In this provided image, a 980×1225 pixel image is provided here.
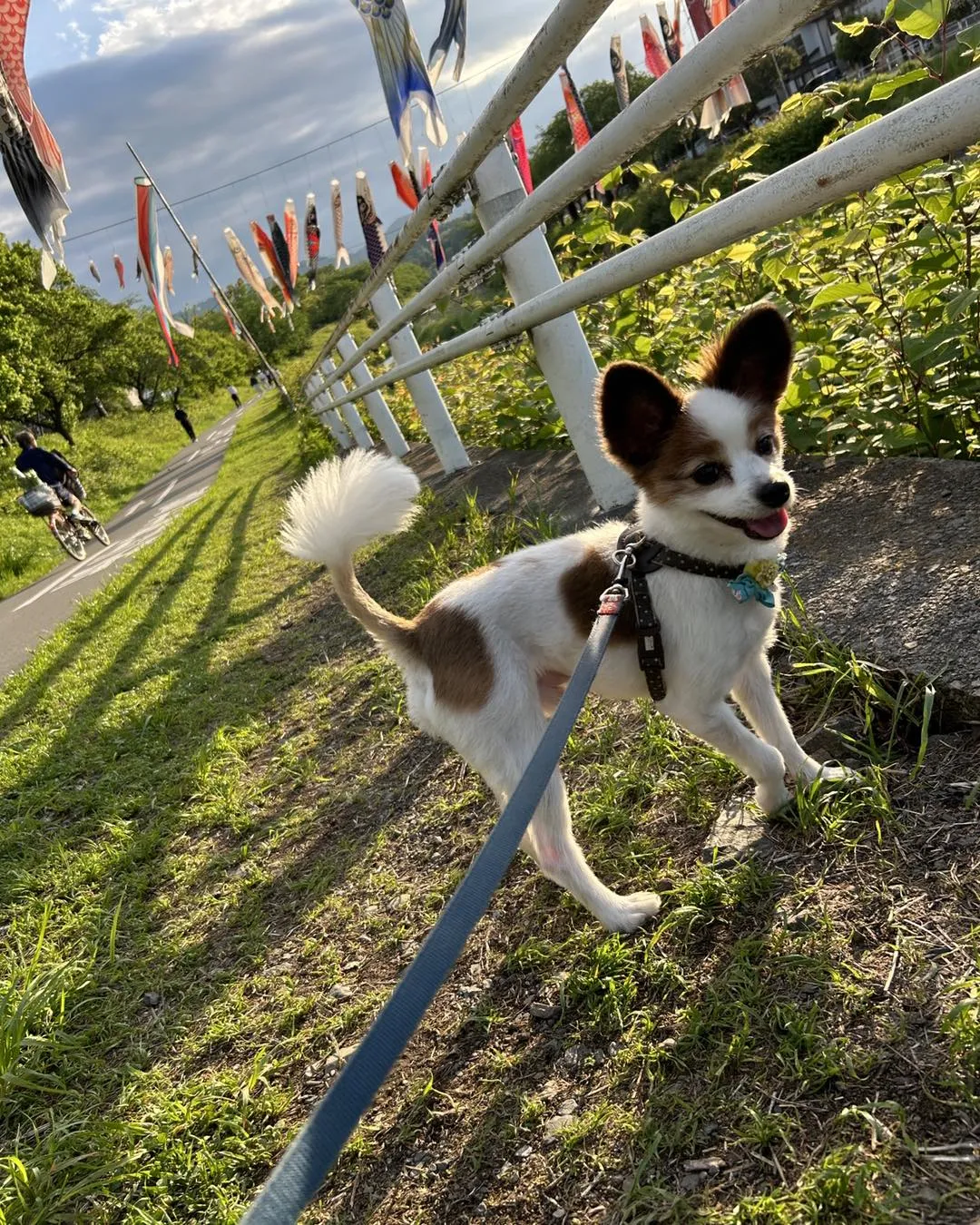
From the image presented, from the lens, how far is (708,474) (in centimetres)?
216

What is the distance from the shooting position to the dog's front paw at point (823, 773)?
200 centimetres

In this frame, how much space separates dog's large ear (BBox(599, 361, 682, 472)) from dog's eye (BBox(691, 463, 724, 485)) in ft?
0.51

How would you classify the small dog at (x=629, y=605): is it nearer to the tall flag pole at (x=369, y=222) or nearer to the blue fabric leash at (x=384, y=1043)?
the blue fabric leash at (x=384, y=1043)

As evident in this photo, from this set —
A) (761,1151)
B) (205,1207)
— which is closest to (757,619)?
(761,1151)

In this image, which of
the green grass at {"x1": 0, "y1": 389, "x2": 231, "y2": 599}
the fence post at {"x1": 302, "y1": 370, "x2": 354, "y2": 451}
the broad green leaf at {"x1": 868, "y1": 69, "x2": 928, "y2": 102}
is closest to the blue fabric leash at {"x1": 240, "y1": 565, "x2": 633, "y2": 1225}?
the broad green leaf at {"x1": 868, "y1": 69, "x2": 928, "y2": 102}

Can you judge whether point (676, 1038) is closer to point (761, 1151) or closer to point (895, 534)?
point (761, 1151)

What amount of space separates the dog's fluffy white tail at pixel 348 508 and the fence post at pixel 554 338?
1.46 m

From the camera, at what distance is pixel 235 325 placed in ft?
82.1

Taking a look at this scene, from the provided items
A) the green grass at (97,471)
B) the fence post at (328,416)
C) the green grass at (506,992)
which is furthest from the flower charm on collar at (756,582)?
the green grass at (97,471)

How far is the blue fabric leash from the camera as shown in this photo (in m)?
0.87

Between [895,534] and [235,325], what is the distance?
26106mm

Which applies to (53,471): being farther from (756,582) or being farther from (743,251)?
(756,582)

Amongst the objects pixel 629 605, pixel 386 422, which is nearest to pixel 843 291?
pixel 629 605

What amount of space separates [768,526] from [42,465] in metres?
16.3
